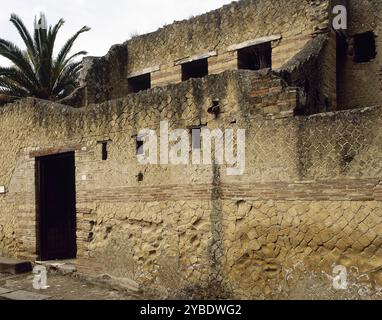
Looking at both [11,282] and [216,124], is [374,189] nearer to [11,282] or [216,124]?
[216,124]

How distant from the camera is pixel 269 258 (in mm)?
5754

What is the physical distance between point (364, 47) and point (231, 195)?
5.29 m

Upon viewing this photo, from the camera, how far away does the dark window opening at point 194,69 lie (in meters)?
11.3

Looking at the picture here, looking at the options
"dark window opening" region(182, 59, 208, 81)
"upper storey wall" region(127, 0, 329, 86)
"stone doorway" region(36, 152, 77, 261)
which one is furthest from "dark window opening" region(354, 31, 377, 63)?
"stone doorway" region(36, 152, 77, 261)

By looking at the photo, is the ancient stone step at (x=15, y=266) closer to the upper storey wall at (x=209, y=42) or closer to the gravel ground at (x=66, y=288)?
the gravel ground at (x=66, y=288)

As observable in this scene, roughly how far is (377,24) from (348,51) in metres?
0.71

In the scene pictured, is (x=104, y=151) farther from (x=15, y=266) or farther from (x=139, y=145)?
(x=15, y=266)

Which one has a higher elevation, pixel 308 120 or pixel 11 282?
pixel 308 120

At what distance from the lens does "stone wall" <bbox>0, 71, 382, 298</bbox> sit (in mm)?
5102

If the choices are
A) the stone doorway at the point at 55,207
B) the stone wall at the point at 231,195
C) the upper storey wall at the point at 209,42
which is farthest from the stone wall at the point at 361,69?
the stone doorway at the point at 55,207

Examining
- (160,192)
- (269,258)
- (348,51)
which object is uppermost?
(348,51)

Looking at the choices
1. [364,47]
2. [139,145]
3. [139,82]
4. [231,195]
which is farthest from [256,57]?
[231,195]
